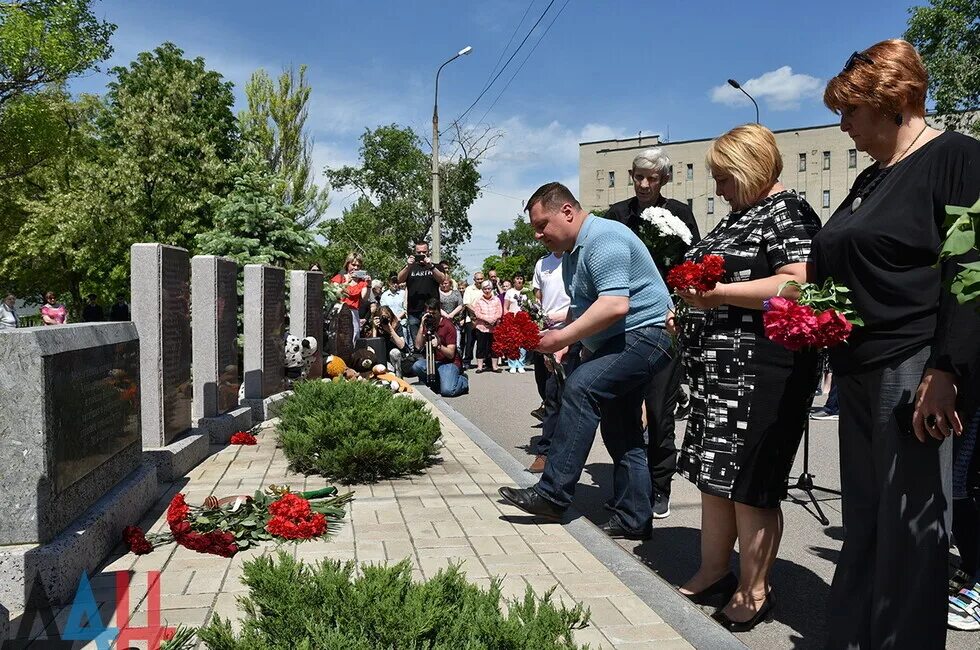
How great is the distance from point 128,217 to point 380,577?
3262cm

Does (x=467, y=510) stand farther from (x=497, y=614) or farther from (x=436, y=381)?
(x=436, y=381)

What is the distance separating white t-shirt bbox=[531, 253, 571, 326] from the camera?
6.36m

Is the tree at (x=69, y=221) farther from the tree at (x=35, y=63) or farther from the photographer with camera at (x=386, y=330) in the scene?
the photographer with camera at (x=386, y=330)

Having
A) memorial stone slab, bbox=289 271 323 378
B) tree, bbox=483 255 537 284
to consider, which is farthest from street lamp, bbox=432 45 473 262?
tree, bbox=483 255 537 284

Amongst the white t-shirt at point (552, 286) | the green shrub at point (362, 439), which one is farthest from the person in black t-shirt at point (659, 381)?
the green shrub at point (362, 439)

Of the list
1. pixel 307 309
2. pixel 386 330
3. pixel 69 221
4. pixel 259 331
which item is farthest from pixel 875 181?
pixel 69 221

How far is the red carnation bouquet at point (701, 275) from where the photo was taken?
342cm

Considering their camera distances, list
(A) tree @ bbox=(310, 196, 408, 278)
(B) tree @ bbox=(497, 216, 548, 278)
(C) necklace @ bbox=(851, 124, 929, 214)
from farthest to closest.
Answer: (B) tree @ bbox=(497, 216, 548, 278)
(A) tree @ bbox=(310, 196, 408, 278)
(C) necklace @ bbox=(851, 124, 929, 214)

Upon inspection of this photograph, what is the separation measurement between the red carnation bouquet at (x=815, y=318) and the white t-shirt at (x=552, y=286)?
11.3ft

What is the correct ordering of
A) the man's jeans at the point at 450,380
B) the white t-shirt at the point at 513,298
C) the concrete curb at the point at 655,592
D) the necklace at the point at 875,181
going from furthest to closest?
the white t-shirt at the point at 513,298
the man's jeans at the point at 450,380
the concrete curb at the point at 655,592
the necklace at the point at 875,181

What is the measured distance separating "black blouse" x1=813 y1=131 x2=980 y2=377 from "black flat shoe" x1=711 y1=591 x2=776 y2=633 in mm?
1312

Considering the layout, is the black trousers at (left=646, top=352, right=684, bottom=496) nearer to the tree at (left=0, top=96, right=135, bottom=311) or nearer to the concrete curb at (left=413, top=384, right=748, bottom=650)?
the concrete curb at (left=413, top=384, right=748, bottom=650)

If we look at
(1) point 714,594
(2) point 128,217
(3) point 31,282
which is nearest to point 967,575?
(1) point 714,594

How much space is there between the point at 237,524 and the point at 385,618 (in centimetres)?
220
